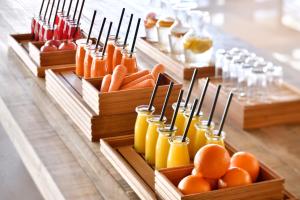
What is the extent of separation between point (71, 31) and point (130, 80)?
0.75 metres

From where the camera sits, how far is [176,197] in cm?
169

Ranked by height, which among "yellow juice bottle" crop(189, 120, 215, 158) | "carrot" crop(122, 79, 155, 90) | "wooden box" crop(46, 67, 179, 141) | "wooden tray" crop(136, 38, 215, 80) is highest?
"yellow juice bottle" crop(189, 120, 215, 158)

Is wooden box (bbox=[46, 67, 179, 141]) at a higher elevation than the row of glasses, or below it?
below

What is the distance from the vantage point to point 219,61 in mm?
2703

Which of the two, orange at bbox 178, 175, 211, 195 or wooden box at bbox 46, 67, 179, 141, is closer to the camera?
orange at bbox 178, 175, 211, 195

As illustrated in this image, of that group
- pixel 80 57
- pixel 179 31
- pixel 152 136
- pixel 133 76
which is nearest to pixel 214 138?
pixel 152 136

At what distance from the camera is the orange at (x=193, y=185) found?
5.58 ft

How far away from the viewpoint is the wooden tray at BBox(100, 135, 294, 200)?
1.72 m

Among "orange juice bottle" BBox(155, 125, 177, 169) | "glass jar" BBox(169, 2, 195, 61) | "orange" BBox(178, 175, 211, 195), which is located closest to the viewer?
"orange" BBox(178, 175, 211, 195)

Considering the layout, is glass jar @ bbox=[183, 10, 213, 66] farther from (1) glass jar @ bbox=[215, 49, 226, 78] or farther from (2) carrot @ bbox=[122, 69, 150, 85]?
(2) carrot @ bbox=[122, 69, 150, 85]

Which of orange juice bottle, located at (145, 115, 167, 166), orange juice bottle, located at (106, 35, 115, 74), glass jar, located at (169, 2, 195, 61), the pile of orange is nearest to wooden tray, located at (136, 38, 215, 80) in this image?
glass jar, located at (169, 2, 195, 61)

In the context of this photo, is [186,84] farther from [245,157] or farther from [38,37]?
[245,157]

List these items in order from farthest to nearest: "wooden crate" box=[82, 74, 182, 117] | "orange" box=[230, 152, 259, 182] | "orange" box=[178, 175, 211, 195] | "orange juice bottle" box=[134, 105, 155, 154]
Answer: "wooden crate" box=[82, 74, 182, 117] → "orange juice bottle" box=[134, 105, 155, 154] → "orange" box=[230, 152, 259, 182] → "orange" box=[178, 175, 211, 195]

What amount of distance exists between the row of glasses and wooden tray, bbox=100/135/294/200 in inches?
20.9
